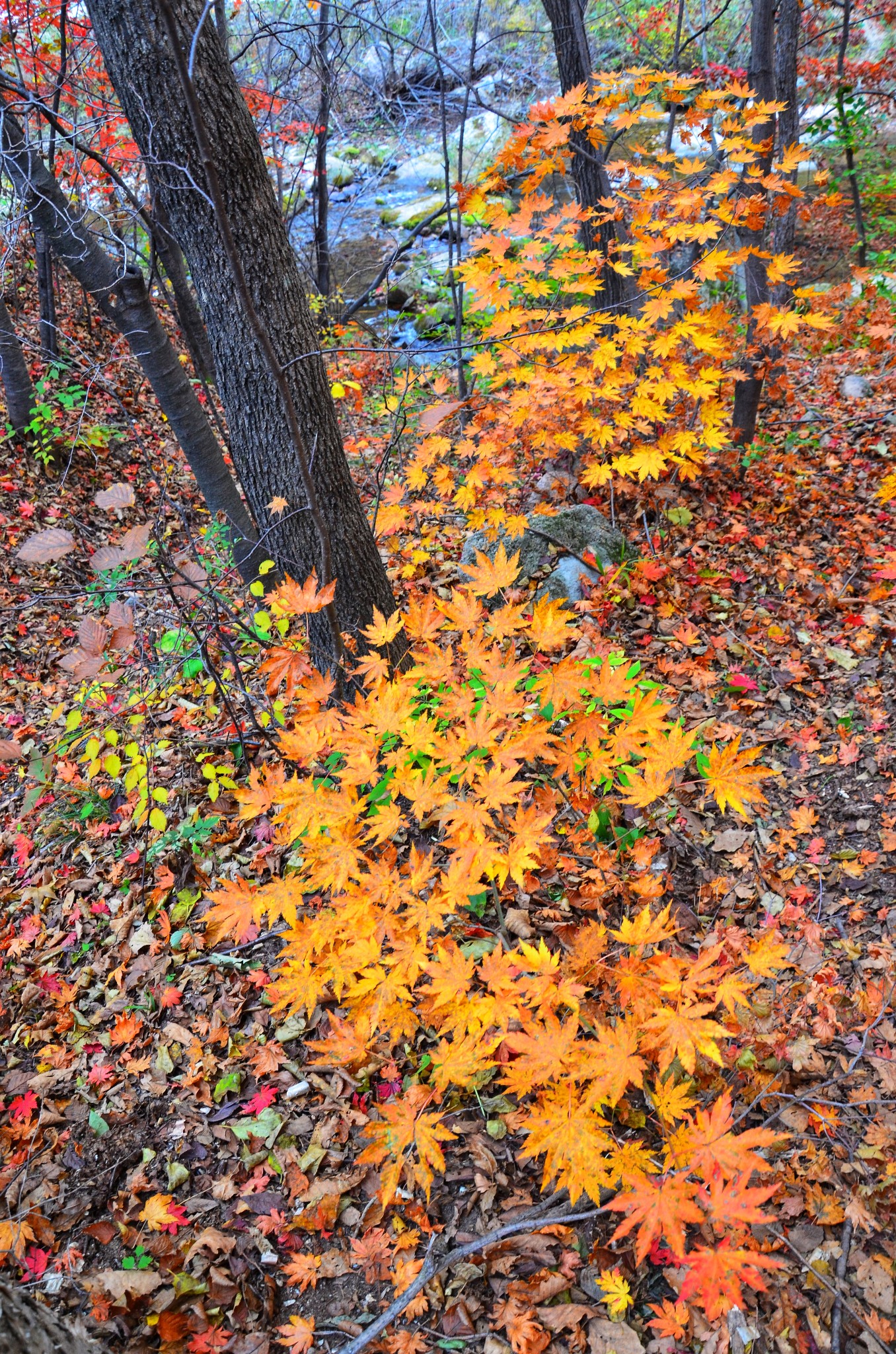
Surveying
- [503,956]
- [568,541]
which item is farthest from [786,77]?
[503,956]

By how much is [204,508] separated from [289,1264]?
22.0 ft

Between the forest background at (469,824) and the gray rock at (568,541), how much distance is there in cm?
2

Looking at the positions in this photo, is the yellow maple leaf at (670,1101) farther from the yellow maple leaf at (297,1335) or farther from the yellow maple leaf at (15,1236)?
the yellow maple leaf at (15,1236)

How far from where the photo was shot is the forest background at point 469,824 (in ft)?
6.83

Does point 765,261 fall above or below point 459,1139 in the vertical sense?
above

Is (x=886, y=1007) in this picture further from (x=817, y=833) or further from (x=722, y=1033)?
(x=722, y=1033)

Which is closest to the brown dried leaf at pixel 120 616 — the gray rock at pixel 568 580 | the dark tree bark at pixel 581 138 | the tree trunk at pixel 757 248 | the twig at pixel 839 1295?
the gray rock at pixel 568 580

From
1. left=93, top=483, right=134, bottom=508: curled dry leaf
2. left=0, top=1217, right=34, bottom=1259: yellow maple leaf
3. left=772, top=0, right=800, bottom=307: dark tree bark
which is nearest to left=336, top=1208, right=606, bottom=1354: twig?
left=0, top=1217, right=34, bottom=1259: yellow maple leaf

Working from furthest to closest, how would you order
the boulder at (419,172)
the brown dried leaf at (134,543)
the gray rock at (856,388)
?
the boulder at (419,172)
the gray rock at (856,388)
the brown dried leaf at (134,543)

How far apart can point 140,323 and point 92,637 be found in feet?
8.17

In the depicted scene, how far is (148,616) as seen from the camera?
4.99m

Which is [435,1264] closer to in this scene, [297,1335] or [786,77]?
[297,1335]

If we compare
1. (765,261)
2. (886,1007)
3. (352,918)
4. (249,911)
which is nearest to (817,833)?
(886,1007)

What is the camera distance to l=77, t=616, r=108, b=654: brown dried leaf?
271cm
